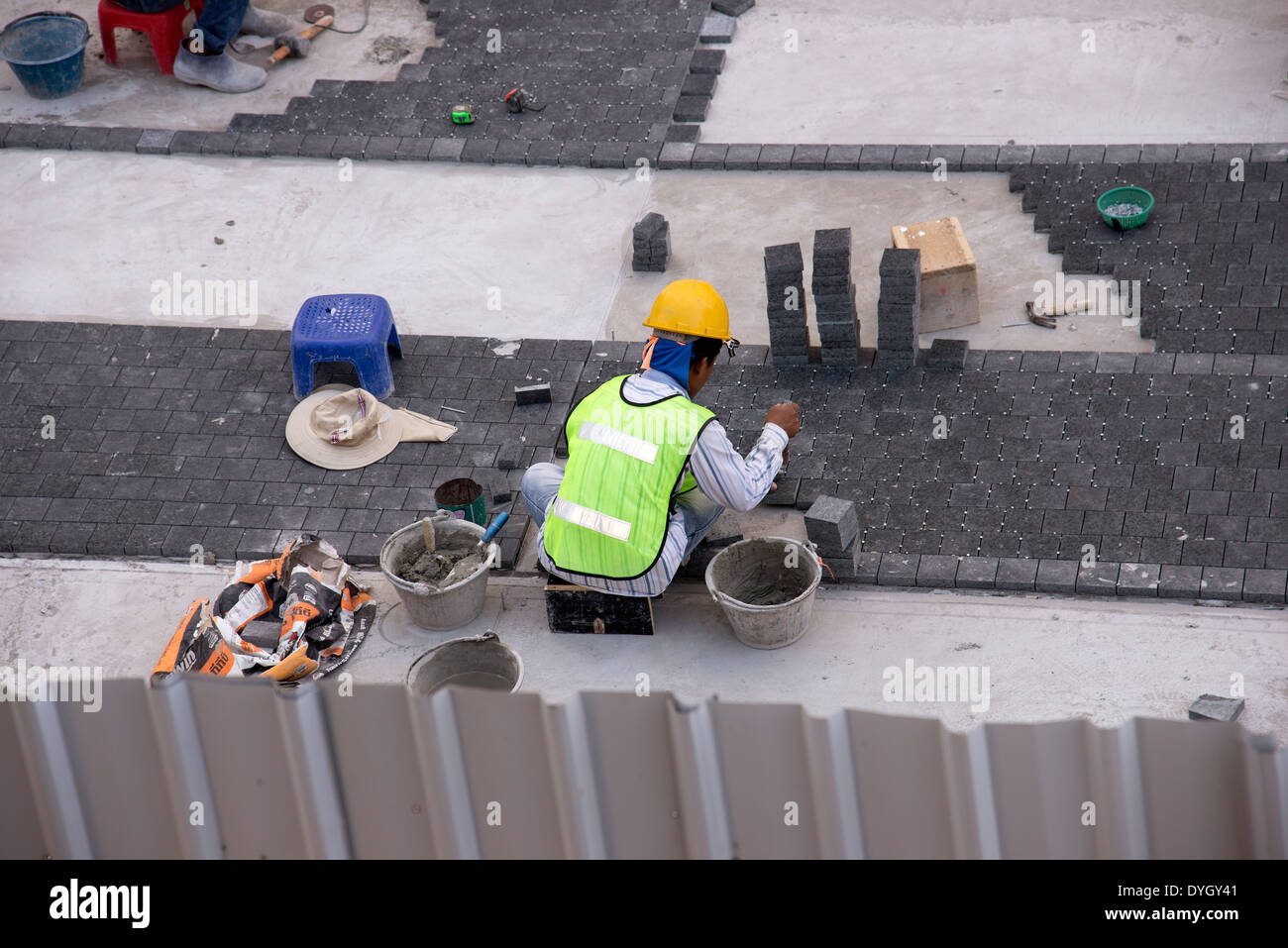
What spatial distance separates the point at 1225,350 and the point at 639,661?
3719mm

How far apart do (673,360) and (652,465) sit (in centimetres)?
53

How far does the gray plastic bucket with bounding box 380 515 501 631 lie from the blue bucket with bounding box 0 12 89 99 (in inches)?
244

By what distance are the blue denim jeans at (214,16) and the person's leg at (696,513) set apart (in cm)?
653

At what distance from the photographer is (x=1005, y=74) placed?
10938mm

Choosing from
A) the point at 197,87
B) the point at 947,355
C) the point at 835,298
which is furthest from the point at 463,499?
the point at 197,87

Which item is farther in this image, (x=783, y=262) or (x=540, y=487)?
(x=783, y=262)

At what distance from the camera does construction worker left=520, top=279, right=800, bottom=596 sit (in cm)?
633

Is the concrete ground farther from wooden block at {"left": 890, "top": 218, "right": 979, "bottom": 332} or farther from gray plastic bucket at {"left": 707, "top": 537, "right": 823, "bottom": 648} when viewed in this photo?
gray plastic bucket at {"left": 707, "top": 537, "right": 823, "bottom": 648}

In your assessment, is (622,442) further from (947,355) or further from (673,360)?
(947,355)

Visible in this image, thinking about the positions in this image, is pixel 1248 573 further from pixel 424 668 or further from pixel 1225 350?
pixel 424 668

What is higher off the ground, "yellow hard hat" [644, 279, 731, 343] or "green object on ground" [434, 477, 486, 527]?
"yellow hard hat" [644, 279, 731, 343]

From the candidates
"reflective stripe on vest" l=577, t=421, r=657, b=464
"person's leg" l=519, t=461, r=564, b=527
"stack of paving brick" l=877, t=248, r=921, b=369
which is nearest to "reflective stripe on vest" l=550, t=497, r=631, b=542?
"reflective stripe on vest" l=577, t=421, r=657, b=464

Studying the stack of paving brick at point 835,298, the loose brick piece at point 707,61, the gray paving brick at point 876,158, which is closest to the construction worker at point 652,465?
the stack of paving brick at point 835,298

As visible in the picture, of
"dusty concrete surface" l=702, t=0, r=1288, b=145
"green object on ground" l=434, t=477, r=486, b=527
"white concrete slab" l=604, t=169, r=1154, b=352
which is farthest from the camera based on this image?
"dusty concrete surface" l=702, t=0, r=1288, b=145
